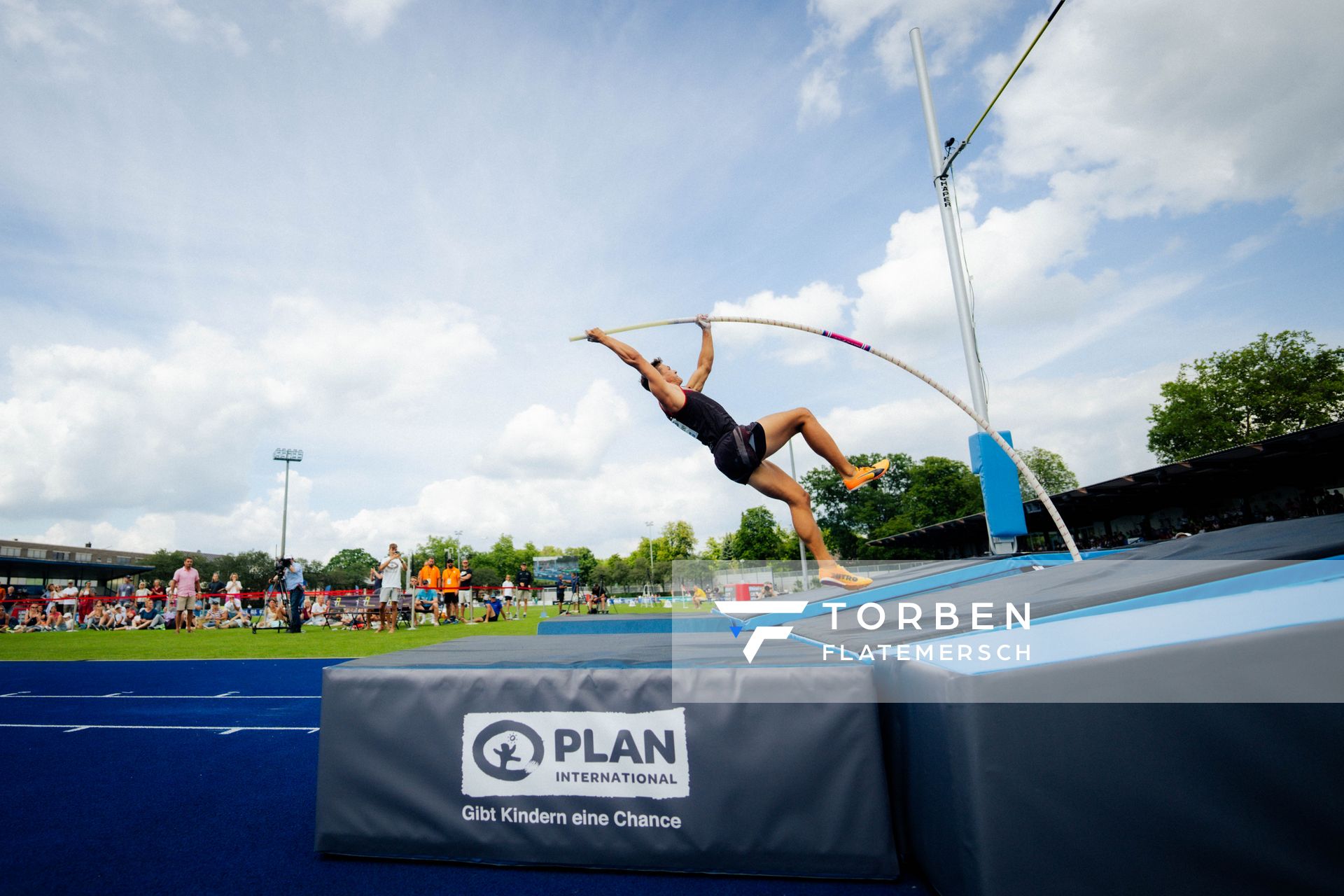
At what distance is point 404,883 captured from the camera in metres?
2.45

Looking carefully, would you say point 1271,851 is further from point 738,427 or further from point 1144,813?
point 738,427

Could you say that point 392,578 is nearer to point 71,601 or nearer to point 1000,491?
point 1000,491

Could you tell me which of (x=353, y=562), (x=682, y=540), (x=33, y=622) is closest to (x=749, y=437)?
(x=33, y=622)

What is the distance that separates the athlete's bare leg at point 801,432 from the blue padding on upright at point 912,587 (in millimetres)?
653

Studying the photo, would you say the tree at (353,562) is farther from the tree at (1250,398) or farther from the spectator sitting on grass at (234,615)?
the tree at (1250,398)

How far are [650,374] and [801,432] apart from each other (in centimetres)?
109

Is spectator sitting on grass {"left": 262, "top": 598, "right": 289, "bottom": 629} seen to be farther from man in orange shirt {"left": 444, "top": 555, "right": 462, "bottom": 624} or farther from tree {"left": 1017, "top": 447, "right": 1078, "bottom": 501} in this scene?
tree {"left": 1017, "top": 447, "right": 1078, "bottom": 501}

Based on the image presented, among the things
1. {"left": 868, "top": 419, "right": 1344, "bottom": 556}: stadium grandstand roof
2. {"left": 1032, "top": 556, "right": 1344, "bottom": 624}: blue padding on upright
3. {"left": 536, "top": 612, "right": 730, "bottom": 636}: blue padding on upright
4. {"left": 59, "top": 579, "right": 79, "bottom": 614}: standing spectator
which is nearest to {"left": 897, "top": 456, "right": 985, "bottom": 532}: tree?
{"left": 868, "top": 419, "right": 1344, "bottom": 556}: stadium grandstand roof

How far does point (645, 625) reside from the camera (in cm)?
704

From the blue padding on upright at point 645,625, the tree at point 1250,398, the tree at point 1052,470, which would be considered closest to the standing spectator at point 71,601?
the blue padding on upright at point 645,625

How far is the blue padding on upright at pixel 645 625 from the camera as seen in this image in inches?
195

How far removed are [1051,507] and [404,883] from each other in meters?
4.19

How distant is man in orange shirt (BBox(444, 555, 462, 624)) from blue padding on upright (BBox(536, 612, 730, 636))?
7.56 meters

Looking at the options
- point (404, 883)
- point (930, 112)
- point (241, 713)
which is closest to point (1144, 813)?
point (404, 883)
